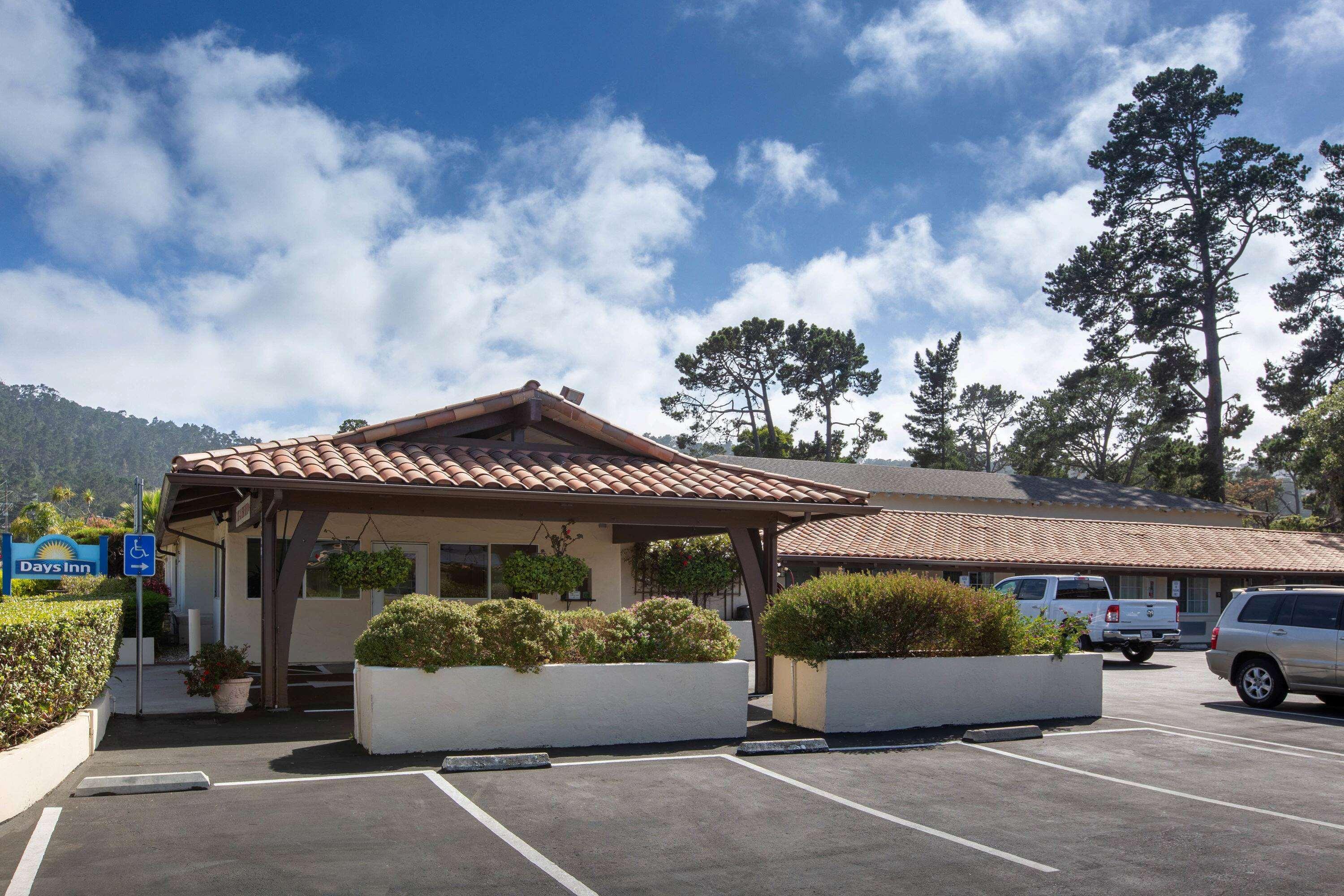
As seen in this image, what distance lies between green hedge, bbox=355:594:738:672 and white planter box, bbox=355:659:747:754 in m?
0.13

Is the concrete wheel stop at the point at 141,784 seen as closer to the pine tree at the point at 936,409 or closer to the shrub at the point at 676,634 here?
the shrub at the point at 676,634

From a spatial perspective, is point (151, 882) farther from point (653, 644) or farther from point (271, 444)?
point (271, 444)

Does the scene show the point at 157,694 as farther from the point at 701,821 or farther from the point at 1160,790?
the point at 1160,790

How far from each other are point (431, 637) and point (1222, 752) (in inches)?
330

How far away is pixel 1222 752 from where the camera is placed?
11328 millimetres

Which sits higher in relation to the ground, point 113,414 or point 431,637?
point 113,414

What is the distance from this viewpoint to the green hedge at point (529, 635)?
1055cm

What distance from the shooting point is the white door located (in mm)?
18422

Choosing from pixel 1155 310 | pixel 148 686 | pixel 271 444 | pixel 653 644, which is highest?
pixel 1155 310

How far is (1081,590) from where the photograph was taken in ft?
79.9

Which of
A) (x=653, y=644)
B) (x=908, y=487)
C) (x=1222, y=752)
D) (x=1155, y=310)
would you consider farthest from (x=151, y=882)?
(x=1155, y=310)

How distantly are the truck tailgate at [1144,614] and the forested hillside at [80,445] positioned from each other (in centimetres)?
11280

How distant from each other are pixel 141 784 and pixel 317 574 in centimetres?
1044

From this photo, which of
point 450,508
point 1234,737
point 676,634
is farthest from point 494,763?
point 1234,737
